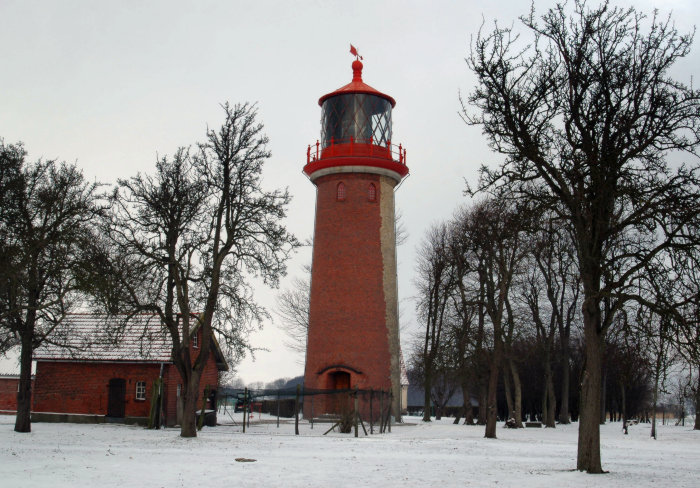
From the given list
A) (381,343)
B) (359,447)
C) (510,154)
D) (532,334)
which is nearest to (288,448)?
(359,447)

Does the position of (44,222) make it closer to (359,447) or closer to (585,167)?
(359,447)

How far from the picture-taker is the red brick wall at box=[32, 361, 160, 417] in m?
30.8

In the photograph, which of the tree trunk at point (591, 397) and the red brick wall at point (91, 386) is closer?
the tree trunk at point (591, 397)

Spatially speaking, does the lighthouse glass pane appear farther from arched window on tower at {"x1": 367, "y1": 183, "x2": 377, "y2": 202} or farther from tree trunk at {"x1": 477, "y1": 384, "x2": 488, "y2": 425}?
tree trunk at {"x1": 477, "y1": 384, "x2": 488, "y2": 425}

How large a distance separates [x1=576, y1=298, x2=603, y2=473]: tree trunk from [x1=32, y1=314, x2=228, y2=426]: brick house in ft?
65.7

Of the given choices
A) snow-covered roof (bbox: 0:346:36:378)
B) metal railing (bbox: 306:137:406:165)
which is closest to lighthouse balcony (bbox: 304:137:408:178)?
metal railing (bbox: 306:137:406:165)

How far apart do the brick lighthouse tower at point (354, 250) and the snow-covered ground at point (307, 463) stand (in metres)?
8.44

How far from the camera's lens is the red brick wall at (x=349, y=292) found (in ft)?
104

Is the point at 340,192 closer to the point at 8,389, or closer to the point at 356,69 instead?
the point at 356,69

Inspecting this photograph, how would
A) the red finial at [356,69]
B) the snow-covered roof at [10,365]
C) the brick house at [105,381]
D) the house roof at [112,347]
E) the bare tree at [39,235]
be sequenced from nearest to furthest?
the bare tree at [39,235]
the house roof at [112,347]
the brick house at [105,381]
the red finial at [356,69]
the snow-covered roof at [10,365]

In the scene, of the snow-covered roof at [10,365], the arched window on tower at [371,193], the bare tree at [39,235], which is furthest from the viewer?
the snow-covered roof at [10,365]

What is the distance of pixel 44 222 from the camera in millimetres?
21938

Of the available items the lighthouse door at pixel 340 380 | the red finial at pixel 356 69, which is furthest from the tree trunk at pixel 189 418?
the red finial at pixel 356 69

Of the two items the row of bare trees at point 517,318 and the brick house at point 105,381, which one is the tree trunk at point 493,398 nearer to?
the row of bare trees at point 517,318
